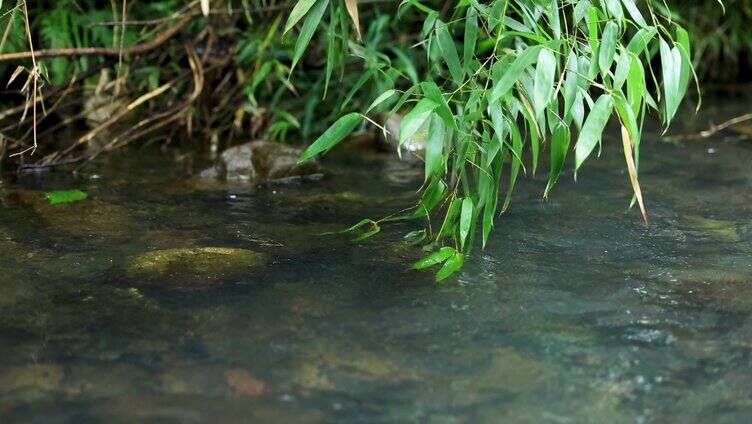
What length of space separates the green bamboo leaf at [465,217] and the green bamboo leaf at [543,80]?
384 mm

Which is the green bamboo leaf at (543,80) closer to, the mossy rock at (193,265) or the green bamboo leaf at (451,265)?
the green bamboo leaf at (451,265)

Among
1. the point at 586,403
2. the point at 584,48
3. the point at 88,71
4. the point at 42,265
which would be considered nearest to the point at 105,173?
the point at 88,71

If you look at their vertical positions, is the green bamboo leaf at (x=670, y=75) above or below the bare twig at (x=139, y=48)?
above

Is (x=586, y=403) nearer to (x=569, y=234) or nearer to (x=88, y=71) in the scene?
(x=569, y=234)

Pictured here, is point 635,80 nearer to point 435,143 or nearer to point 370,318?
point 435,143

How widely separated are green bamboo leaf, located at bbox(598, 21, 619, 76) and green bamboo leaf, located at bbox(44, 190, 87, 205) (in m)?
1.78

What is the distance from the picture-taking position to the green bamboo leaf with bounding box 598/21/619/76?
1.71 metres

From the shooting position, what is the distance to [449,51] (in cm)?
197

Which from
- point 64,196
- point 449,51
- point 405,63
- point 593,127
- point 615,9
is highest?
point 615,9

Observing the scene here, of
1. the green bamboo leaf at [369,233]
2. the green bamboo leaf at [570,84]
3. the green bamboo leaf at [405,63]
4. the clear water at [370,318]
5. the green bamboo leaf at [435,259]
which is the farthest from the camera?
the green bamboo leaf at [405,63]

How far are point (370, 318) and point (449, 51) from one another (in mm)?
610

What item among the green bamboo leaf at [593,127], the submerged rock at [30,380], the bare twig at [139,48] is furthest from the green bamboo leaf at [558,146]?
the bare twig at [139,48]

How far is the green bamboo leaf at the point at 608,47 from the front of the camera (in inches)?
67.5

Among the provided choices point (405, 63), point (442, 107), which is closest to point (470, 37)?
point (442, 107)
